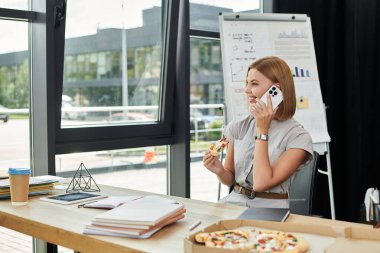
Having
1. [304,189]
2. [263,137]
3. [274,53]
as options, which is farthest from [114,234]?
[274,53]

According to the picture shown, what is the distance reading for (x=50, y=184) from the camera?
2252 mm

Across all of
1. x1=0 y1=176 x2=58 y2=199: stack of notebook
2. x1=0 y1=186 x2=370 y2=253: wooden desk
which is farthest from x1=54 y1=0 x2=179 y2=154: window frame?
x1=0 y1=186 x2=370 y2=253: wooden desk

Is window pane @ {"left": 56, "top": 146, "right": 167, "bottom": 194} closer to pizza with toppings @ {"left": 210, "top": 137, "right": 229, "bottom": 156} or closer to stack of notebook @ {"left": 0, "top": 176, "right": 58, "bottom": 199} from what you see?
stack of notebook @ {"left": 0, "top": 176, "right": 58, "bottom": 199}

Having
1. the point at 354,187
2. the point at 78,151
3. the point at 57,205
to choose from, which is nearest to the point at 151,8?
the point at 78,151

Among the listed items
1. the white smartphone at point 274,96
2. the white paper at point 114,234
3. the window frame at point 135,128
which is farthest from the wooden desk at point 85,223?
the window frame at point 135,128

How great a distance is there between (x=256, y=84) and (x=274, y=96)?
97 millimetres

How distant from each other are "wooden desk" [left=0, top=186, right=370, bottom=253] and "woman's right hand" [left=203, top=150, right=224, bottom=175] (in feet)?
0.87

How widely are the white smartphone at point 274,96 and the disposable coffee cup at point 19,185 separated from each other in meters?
1.01

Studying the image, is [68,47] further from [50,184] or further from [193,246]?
[193,246]

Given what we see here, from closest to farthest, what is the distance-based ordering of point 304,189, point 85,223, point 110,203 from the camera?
1. point 85,223
2. point 110,203
3. point 304,189

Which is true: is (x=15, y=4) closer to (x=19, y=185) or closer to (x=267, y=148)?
(x=19, y=185)

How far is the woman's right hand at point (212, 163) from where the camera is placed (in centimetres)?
229

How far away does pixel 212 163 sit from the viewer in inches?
91.2

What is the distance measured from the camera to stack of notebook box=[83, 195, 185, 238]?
151 centimetres
